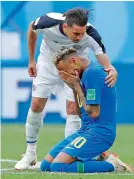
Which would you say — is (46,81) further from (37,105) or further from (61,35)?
(61,35)

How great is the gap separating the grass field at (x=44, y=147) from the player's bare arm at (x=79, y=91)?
57 cm

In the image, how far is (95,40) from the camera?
8805 millimetres

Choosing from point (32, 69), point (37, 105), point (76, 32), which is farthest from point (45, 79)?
point (76, 32)

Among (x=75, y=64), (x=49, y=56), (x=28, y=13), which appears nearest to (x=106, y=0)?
(x=28, y=13)

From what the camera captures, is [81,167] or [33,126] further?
[33,126]

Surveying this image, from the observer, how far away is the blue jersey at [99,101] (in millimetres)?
7742

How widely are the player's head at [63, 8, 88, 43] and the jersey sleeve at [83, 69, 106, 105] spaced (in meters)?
0.54

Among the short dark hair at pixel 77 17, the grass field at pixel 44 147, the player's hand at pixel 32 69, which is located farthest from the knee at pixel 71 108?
the short dark hair at pixel 77 17

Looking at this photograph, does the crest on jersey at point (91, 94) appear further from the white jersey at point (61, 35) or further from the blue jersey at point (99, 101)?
the white jersey at point (61, 35)

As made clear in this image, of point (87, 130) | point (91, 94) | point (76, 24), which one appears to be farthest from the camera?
point (76, 24)

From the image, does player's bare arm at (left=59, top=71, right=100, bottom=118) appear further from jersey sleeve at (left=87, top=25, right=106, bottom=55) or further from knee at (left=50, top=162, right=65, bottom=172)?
jersey sleeve at (left=87, top=25, right=106, bottom=55)

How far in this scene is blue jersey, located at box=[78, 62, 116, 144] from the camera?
7.74 meters

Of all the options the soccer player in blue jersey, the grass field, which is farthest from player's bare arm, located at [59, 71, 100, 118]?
the grass field

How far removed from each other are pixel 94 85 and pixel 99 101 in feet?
0.50
